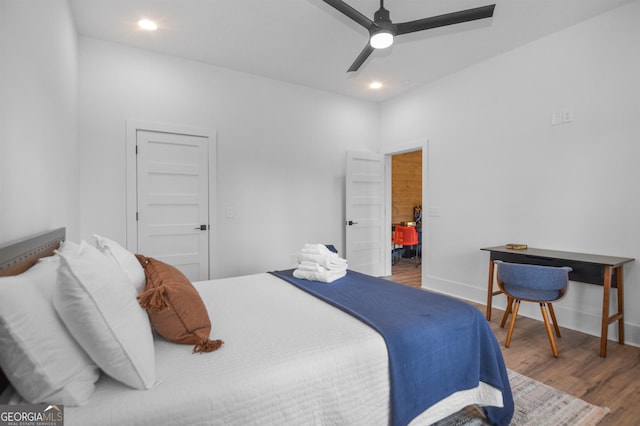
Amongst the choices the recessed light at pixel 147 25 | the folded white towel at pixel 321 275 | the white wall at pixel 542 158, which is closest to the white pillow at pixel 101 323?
the folded white towel at pixel 321 275

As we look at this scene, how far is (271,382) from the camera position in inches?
41.6

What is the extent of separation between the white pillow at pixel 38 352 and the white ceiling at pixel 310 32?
2.59 m

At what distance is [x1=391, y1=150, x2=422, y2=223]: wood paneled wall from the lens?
6.90 metres

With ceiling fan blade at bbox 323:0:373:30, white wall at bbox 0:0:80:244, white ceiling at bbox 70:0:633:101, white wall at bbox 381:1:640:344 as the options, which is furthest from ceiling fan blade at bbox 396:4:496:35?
white wall at bbox 0:0:80:244

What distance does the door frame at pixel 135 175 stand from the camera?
3.19 m

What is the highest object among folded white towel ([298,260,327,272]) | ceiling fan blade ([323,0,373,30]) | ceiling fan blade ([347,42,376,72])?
ceiling fan blade ([323,0,373,30])

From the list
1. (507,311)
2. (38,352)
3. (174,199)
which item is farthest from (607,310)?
(174,199)

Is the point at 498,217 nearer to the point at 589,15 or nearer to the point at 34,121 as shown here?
the point at 589,15

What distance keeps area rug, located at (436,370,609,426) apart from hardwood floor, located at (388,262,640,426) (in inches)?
2.9

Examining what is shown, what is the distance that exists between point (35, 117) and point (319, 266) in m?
1.88

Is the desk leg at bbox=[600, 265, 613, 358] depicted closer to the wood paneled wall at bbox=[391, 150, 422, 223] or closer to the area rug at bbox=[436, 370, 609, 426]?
the area rug at bbox=[436, 370, 609, 426]

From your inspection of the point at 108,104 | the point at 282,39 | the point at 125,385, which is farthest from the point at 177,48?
the point at 125,385

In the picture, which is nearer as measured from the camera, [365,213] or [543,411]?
[543,411]

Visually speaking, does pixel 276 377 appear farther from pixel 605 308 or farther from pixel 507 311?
pixel 605 308
